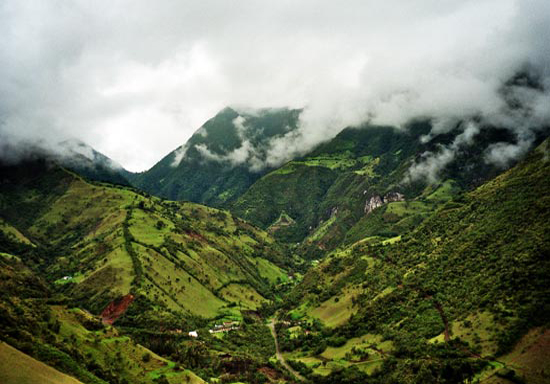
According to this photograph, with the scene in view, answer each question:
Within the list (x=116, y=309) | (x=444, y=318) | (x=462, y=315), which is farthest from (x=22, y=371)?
(x=116, y=309)

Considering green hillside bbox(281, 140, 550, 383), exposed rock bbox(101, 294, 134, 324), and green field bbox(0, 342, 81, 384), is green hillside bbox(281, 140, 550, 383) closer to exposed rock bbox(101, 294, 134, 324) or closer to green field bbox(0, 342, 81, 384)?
exposed rock bbox(101, 294, 134, 324)

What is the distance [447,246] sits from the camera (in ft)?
639

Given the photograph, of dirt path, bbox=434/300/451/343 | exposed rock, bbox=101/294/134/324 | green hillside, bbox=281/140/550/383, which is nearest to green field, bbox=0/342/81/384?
green hillside, bbox=281/140/550/383

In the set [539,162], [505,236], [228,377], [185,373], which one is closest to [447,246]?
[505,236]

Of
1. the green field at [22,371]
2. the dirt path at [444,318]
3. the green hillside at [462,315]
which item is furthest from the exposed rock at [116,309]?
the dirt path at [444,318]

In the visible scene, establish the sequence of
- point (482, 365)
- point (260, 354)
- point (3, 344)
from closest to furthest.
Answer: point (3, 344), point (482, 365), point (260, 354)

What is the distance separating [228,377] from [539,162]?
171779mm

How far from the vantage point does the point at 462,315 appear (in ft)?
459

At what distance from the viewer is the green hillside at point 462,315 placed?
115750mm

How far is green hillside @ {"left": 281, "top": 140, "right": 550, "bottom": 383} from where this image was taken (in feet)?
380

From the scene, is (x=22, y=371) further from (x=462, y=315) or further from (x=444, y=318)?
(x=444, y=318)

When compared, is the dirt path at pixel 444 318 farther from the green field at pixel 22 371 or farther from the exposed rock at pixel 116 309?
the exposed rock at pixel 116 309

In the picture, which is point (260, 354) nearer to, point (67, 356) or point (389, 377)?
point (389, 377)

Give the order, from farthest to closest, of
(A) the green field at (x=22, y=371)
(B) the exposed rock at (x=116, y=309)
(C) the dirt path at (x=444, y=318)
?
(B) the exposed rock at (x=116, y=309), (C) the dirt path at (x=444, y=318), (A) the green field at (x=22, y=371)
